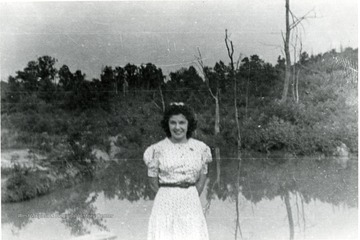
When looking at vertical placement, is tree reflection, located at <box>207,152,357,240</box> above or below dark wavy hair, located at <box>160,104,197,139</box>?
below

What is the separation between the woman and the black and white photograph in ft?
8.04

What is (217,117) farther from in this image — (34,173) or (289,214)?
(34,173)

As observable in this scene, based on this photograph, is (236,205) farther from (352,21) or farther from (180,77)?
(352,21)

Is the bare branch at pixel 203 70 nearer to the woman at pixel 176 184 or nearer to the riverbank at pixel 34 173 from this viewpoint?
the riverbank at pixel 34 173

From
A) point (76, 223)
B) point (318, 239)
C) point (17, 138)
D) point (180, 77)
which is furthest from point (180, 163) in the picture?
point (17, 138)

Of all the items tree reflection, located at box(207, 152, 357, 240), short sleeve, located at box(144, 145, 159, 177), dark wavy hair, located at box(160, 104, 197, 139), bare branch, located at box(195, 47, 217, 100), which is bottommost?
tree reflection, located at box(207, 152, 357, 240)

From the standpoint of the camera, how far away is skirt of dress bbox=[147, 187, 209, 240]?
3061mm

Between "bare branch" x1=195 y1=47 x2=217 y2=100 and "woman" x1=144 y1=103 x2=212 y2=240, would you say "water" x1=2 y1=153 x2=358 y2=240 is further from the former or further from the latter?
"woman" x1=144 y1=103 x2=212 y2=240

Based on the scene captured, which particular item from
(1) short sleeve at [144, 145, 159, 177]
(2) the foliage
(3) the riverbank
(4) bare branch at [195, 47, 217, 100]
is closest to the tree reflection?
(2) the foliage

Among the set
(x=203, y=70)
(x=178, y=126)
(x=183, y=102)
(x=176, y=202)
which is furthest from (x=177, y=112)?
(x=203, y=70)

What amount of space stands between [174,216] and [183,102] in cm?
369

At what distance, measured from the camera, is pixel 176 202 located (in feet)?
10.1

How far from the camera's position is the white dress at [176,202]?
3.06 m

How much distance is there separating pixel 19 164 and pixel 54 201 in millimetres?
948
